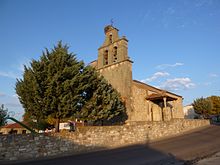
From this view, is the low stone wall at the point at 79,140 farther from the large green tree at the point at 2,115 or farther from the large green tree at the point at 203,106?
the large green tree at the point at 203,106

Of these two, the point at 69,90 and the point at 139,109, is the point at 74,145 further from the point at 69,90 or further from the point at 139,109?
the point at 139,109

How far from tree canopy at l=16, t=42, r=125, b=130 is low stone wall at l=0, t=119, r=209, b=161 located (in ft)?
7.48

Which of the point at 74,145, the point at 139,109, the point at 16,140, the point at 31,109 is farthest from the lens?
the point at 139,109

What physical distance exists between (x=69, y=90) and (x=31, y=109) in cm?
305

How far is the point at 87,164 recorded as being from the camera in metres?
9.40

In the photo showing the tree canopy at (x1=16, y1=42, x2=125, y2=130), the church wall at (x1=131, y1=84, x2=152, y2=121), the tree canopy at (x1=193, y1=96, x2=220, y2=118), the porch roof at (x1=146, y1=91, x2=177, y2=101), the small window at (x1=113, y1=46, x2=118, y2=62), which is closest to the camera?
the tree canopy at (x1=16, y1=42, x2=125, y2=130)

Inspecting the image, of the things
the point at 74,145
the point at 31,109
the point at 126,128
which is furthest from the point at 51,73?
the point at 126,128

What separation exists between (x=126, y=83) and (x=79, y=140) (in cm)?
1258

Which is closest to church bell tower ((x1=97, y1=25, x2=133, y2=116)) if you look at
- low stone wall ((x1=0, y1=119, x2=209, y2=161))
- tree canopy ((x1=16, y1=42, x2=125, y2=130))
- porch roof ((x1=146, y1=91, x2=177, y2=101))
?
porch roof ((x1=146, y1=91, x2=177, y2=101))

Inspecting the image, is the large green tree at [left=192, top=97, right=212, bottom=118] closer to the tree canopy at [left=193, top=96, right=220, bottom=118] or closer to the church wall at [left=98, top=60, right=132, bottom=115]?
the tree canopy at [left=193, top=96, right=220, bottom=118]

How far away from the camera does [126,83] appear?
25.5 meters

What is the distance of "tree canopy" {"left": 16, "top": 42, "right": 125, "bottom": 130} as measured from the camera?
49.5 ft

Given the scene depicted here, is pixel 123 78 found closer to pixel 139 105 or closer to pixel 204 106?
pixel 139 105

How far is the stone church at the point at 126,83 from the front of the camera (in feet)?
82.5
